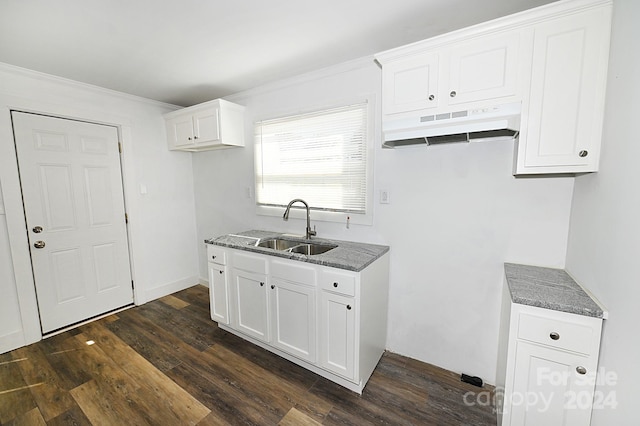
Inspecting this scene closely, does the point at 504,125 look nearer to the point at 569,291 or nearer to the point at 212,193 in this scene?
the point at 569,291

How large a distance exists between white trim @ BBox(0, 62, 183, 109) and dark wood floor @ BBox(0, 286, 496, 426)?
2533 mm

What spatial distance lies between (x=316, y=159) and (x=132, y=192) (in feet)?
7.63

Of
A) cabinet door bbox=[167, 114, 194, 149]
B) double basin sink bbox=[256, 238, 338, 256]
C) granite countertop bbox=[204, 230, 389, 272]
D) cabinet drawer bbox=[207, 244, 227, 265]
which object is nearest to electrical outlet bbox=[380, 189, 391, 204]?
granite countertop bbox=[204, 230, 389, 272]

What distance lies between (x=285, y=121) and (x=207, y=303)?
245 cm

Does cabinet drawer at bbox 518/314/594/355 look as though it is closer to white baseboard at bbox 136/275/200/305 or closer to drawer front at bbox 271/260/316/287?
drawer front at bbox 271/260/316/287

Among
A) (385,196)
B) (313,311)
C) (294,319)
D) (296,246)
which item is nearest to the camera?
(313,311)

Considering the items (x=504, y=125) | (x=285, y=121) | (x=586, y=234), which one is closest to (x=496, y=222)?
(x=586, y=234)

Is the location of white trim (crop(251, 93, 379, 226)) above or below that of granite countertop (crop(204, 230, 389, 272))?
above

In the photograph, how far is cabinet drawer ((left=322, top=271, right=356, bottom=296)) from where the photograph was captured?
176cm

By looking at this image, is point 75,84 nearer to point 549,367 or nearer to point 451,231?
point 451,231

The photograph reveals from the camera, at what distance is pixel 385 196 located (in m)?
2.21

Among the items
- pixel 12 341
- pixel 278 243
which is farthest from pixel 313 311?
pixel 12 341

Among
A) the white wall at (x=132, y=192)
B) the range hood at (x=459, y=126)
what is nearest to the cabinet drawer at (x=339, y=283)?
the range hood at (x=459, y=126)

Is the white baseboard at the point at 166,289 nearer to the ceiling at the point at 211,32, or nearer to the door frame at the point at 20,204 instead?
the door frame at the point at 20,204
